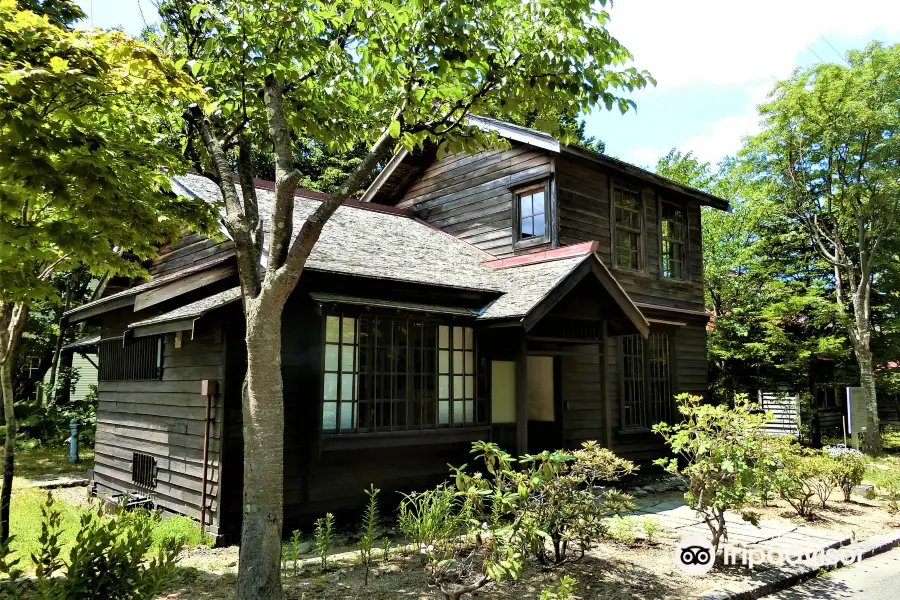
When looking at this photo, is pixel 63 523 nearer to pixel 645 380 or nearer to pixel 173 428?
pixel 173 428

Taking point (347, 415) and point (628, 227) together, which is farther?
point (628, 227)

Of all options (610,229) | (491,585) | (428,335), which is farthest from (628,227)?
(491,585)

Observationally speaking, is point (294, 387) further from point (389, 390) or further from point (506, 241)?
point (506, 241)

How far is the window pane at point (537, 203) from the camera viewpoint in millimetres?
12352

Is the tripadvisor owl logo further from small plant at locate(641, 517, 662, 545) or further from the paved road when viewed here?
the paved road

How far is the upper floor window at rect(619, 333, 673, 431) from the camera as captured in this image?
1290cm

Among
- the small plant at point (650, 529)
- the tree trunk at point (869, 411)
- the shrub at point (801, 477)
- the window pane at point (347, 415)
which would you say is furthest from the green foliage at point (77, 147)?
the tree trunk at point (869, 411)

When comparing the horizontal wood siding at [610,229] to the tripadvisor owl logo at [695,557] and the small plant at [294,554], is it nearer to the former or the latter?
the tripadvisor owl logo at [695,557]

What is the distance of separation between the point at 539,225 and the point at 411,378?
5100 mm

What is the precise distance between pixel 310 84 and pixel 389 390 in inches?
169

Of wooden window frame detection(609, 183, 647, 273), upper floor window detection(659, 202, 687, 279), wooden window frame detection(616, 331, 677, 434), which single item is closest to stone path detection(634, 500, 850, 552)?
wooden window frame detection(616, 331, 677, 434)

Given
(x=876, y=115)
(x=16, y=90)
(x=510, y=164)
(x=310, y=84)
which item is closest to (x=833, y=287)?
(x=876, y=115)

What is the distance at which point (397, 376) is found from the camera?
8.64 meters

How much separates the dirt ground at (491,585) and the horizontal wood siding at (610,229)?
6.55 m
